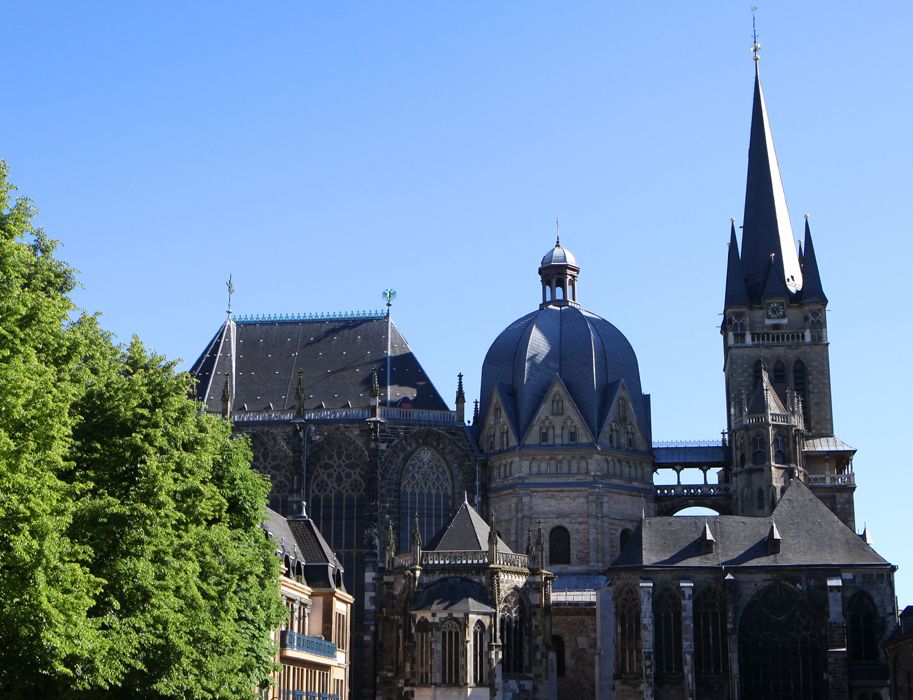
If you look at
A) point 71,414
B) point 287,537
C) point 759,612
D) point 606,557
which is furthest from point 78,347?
point 606,557

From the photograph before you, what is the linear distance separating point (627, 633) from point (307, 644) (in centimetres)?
1930

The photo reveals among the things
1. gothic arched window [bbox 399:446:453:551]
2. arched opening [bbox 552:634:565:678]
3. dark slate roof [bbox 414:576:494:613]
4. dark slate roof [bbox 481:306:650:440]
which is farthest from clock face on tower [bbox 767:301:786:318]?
dark slate roof [bbox 414:576:494:613]

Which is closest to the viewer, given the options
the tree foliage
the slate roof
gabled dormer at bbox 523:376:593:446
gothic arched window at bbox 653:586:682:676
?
the tree foliage

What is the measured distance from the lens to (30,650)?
29812mm

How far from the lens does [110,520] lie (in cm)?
3344

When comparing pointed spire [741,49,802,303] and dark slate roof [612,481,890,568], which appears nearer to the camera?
dark slate roof [612,481,890,568]

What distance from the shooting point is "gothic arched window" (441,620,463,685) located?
66875 mm

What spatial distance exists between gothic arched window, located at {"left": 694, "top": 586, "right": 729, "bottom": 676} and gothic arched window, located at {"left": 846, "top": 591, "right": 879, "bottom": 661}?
6.11 m

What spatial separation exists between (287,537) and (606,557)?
2287 centimetres

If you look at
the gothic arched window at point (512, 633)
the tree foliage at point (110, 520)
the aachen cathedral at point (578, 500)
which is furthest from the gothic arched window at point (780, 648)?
the tree foliage at point (110, 520)

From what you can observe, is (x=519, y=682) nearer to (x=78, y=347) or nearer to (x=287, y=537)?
(x=287, y=537)

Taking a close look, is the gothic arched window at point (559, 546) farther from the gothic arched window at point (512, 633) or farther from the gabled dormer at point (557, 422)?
the gothic arched window at point (512, 633)

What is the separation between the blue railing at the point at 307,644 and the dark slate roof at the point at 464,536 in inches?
311

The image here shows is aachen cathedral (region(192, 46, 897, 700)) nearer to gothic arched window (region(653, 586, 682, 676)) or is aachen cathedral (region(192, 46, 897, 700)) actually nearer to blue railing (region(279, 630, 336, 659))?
gothic arched window (region(653, 586, 682, 676))
